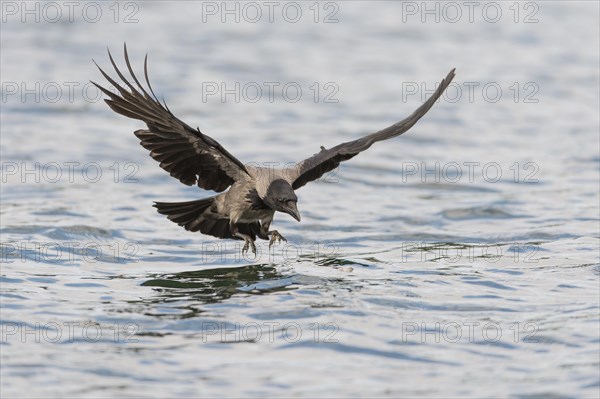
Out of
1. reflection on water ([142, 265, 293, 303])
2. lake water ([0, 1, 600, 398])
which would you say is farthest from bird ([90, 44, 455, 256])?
lake water ([0, 1, 600, 398])

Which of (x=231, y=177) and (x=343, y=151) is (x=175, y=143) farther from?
(x=343, y=151)

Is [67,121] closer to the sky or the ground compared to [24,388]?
closer to the sky

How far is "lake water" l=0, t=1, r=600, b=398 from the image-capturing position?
310 inches

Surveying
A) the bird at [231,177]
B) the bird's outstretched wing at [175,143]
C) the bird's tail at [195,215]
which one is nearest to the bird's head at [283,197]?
the bird at [231,177]

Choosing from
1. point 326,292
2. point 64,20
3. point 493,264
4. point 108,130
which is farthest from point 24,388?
point 64,20

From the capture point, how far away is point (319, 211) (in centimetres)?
1384

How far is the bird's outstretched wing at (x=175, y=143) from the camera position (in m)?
8.68

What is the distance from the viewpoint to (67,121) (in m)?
17.8

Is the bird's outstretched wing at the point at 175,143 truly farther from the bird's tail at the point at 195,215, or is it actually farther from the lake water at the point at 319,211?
the lake water at the point at 319,211

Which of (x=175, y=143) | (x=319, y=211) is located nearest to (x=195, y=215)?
(x=175, y=143)

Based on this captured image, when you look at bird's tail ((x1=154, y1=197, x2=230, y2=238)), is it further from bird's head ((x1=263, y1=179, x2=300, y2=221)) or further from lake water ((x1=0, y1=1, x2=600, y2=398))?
bird's head ((x1=263, y1=179, x2=300, y2=221))

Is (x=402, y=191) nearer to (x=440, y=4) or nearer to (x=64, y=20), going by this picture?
(x=64, y=20)

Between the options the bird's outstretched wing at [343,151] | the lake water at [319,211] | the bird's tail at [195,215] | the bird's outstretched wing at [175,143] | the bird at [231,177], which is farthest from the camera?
the bird's tail at [195,215]

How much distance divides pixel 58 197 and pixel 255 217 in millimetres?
4271
